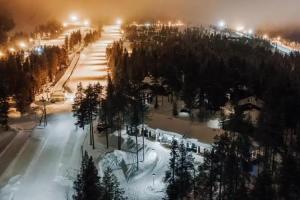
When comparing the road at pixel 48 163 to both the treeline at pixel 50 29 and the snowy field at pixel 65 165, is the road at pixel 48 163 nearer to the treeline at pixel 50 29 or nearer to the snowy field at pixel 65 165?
the snowy field at pixel 65 165

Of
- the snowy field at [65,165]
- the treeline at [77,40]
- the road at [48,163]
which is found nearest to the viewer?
the road at [48,163]

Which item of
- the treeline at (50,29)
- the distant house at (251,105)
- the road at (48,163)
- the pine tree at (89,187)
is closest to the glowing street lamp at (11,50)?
the treeline at (50,29)

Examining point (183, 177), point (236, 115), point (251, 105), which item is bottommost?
point (183, 177)

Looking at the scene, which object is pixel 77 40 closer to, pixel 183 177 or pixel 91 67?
pixel 91 67

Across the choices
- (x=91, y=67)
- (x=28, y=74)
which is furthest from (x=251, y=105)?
(x=91, y=67)

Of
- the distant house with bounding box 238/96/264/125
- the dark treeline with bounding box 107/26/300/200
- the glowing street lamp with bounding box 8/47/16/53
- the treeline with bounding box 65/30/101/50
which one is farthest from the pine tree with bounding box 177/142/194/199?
the glowing street lamp with bounding box 8/47/16/53
